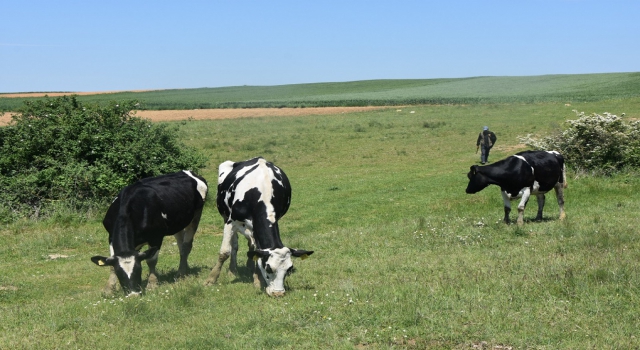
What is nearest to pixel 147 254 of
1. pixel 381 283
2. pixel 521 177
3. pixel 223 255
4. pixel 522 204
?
pixel 223 255

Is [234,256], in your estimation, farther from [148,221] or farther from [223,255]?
[148,221]

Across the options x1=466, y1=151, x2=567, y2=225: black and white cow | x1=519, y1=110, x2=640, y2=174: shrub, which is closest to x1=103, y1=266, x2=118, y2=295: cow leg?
x1=466, y1=151, x2=567, y2=225: black and white cow

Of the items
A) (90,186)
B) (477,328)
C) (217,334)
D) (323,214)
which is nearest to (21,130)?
(90,186)

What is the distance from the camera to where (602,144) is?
24.6 m

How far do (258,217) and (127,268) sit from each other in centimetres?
231

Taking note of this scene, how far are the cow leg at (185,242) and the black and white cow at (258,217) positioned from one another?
3.86 feet

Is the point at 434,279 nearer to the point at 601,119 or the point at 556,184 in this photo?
the point at 556,184

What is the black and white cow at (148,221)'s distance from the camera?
35.0 ft

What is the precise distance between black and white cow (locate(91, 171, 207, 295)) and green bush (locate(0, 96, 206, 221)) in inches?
329

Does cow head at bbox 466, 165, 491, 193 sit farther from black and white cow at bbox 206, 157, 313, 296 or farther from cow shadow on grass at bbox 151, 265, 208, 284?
cow shadow on grass at bbox 151, 265, 208, 284

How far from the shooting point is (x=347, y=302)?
30.7 ft

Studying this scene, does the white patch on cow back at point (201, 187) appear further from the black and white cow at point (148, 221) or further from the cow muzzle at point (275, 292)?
the cow muzzle at point (275, 292)

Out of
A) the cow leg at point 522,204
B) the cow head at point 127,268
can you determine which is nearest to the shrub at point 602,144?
the cow leg at point 522,204

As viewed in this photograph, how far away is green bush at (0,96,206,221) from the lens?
20.6 m
